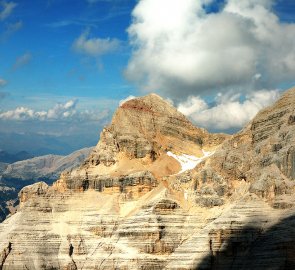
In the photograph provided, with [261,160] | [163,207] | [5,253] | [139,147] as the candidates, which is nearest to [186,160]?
[139,147]

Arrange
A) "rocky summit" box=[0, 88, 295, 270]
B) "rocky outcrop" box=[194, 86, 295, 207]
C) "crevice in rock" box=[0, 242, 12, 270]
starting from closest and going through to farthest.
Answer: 1. "rocky summit" box=[0, 88, 295, 270]
2. "rocky outcrop" box=[194, 86, 295, 207]
3. "crevice in rock" box=[0, 242, 12, 270]

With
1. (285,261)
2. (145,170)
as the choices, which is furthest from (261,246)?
(145,170)

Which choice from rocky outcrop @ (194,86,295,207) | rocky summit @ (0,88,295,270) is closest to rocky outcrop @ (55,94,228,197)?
rocky summit @ (0,88,295,270)

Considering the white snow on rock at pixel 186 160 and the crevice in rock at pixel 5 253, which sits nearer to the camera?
the crevice in rock at pixel 5 253

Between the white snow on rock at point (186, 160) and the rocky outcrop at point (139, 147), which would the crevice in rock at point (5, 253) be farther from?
the white snow on rock at point (186, 160)

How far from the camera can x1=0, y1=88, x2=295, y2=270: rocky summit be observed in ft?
362

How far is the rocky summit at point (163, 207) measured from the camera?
110250mm

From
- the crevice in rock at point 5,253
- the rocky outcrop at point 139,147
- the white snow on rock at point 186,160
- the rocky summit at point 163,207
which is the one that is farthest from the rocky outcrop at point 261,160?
the crevice in rock at point 5,253

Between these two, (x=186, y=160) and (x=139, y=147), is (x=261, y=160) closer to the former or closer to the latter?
(x=186, y=160)

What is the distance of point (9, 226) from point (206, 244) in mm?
44558

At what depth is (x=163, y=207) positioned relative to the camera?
12638 cm

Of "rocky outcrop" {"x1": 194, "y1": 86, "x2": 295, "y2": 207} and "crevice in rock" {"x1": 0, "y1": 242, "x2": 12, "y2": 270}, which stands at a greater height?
"rocky outcrop" {"x1": 194, "y1": 86, "x2": 295, "y2": 207}

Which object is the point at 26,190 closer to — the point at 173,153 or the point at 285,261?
the point at 173,153

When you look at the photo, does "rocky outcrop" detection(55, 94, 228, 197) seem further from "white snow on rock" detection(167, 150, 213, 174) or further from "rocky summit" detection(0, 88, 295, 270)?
"white snow on rock" detection(167, 150, 213, 174)
